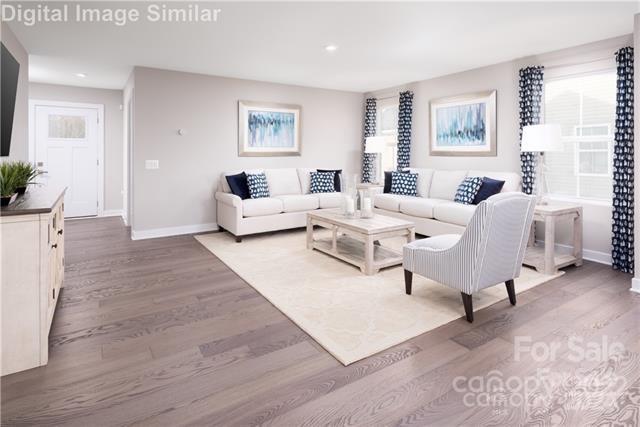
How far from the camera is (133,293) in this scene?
3205mm

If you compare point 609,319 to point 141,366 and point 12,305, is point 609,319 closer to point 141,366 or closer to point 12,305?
point 141,366

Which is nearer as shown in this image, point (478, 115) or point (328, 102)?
point (478, 115)

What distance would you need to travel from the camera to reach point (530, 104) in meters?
4.58

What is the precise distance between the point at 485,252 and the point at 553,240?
5.46 ft

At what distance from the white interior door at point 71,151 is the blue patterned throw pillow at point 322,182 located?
4201mm

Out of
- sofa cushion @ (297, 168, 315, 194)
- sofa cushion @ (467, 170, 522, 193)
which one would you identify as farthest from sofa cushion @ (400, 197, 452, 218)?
sofa cushion @ (297, 168, 315, 194)

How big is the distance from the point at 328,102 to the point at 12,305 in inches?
232

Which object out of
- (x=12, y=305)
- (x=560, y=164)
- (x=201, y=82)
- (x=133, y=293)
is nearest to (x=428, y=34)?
(x=560, y=164)

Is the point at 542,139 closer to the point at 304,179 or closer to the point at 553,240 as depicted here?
the point at 553,240

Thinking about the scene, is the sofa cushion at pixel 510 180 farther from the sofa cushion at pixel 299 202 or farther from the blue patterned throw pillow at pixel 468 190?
the sofa cushion at pixel 299 202

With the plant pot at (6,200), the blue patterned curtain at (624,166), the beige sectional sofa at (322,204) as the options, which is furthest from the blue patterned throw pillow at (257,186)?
the blue patterned curtain at (624,166)

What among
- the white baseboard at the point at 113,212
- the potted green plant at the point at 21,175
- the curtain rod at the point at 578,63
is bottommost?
the white baseboard at the point at 113,212

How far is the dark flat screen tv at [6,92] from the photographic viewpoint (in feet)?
9.59

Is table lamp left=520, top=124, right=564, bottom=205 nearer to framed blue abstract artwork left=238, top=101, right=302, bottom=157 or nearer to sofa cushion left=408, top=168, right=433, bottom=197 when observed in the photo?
sofa cushion left=408, top=168, right=433, bottom=197
